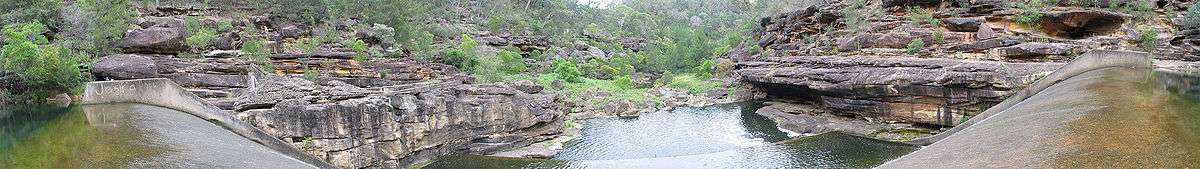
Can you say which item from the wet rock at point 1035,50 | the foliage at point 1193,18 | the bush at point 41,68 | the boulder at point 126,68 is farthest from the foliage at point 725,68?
the bush at point 41,68

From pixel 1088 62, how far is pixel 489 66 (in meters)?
26.5

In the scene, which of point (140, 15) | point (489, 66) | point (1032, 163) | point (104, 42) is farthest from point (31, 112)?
point (1032, 163)

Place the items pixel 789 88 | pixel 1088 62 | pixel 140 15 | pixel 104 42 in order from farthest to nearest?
pixel 140 15 → pixel 789 88 → pixel 104 42 → pixel 1088 62

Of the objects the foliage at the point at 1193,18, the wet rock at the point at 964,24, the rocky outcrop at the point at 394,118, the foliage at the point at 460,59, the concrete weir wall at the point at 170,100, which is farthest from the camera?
the foliage at the point at 460,59

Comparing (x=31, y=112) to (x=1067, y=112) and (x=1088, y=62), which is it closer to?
(x=1067, y=112)

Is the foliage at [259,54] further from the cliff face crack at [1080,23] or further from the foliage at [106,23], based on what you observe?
the cliff face crack at [1080,23]

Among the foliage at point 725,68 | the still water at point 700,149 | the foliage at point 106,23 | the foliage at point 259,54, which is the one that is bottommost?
the foliage at point 725,68

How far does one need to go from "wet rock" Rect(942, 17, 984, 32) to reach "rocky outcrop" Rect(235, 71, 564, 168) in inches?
659

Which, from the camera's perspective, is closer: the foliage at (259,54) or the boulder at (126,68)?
the boulder at (126,68)

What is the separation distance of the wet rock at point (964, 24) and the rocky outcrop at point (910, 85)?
454cm

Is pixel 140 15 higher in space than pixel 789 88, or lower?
higher

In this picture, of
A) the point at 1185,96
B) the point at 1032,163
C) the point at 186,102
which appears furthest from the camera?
the point at 186,102

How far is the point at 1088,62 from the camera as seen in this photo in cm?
2041

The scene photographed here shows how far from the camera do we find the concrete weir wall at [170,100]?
17.0 metres
